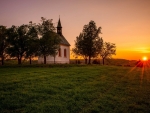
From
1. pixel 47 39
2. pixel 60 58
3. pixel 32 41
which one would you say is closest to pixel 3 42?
pixel 32 41

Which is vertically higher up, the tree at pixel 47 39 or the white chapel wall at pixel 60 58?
the tree at pixel 47 39

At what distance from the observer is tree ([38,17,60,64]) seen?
1501 inches

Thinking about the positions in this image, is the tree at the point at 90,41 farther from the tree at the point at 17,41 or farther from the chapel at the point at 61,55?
the tree at the point at 17,41

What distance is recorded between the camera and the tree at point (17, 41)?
39.1 meters

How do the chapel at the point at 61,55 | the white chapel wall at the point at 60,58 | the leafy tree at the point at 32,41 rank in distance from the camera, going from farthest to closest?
the chapel at the point at 61,55 < the white chapel wall at the point at 60,58 < the leafy tree at the point at 32,41

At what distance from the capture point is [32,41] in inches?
1516

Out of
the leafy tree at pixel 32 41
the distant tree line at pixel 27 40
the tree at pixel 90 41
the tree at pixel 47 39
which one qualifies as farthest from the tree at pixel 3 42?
the tree at pixel 90 41

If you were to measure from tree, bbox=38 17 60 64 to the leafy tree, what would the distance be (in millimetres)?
1435

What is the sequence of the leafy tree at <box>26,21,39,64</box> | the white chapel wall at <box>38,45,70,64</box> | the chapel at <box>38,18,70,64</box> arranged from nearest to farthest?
the leafy tree at <box>26,21,39,64</box>
the white chapel wall at <box>38,45,70,64</box>
the chapel at <box>38,18,70,64</box>

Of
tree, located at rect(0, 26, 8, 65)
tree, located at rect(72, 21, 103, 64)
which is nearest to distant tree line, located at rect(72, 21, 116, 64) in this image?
tree, located at rect(72, 21, 103, 64)

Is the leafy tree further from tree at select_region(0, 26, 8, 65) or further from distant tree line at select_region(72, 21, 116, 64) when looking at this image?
distant tree line at select_region(72, 21, 116, 64)

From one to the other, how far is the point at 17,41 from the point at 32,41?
14.1 feet

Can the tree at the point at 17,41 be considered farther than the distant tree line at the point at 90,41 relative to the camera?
No

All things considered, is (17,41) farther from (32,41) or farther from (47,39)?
(47,39)
